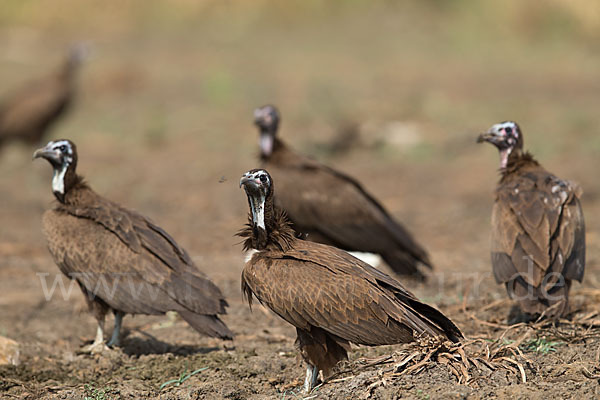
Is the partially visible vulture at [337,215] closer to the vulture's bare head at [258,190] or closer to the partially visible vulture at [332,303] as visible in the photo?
the vulture's bare head at [258,190]

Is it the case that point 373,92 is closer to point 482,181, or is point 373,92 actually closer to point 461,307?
point 482,181

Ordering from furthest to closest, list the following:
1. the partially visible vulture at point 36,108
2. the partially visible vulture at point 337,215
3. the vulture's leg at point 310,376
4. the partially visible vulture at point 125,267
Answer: the partially visible vulture at point 36,108 < the partially visible vulture at point 337,215 < the partially visible vulture at point 125,267 < the vulture's leg at point 310,376

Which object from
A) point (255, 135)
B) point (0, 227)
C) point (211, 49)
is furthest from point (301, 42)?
point (0, 227)

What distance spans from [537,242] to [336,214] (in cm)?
286

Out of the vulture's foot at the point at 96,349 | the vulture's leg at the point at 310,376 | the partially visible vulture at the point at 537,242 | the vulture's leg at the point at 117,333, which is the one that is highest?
the partially visible vulture at the point at 537,242

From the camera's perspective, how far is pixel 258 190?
18.0 ft

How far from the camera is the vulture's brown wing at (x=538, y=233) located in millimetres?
5953

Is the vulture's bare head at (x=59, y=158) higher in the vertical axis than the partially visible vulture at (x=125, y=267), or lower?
higher

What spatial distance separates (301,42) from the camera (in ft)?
75.1

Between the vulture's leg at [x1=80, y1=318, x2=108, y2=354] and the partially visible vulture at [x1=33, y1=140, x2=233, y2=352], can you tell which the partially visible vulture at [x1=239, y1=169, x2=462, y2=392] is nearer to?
the partially visible vulture at [x1=33, y1=140, x2=233, y2=352]

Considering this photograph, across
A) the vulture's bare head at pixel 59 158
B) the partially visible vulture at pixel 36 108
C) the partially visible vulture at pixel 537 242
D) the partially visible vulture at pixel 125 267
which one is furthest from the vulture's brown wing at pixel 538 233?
the partially visible vulture at pixel 36 108

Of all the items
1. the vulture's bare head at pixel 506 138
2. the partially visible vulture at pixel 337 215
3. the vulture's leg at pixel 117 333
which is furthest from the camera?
the partially visible vulture at pixel 337 215

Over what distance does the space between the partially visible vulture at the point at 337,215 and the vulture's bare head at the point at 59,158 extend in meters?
2.20

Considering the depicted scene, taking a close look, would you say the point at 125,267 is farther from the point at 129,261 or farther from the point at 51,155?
Result: the point at 51,155
